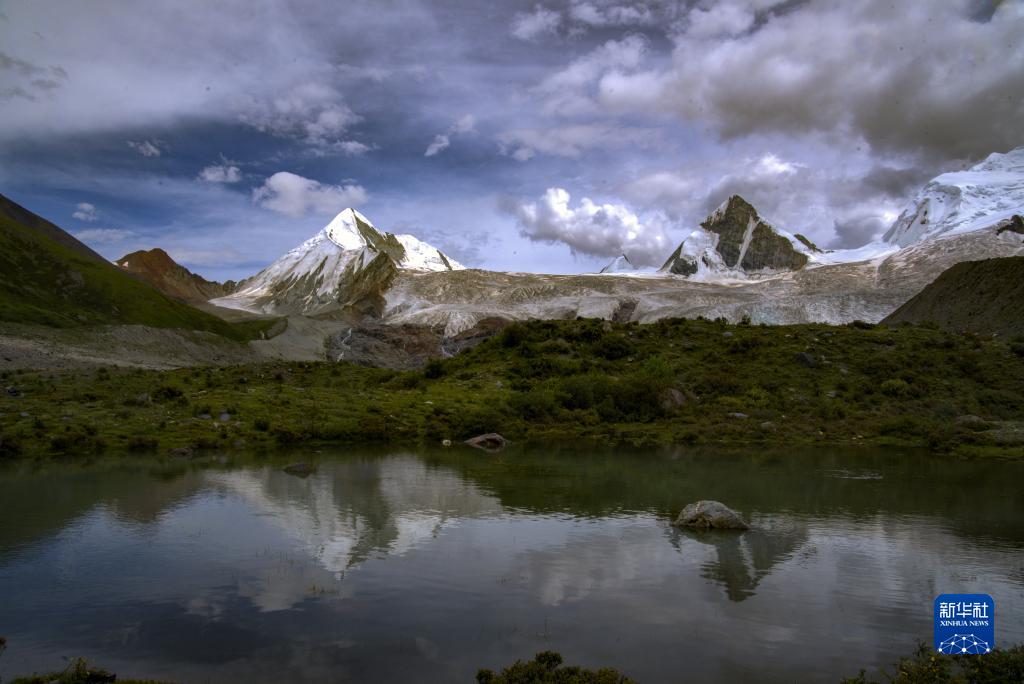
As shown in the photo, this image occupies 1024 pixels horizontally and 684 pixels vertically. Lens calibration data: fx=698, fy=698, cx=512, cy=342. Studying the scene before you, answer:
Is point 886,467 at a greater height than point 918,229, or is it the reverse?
point 918,229

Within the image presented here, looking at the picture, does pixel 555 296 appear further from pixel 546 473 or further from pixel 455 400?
pixel 546 473

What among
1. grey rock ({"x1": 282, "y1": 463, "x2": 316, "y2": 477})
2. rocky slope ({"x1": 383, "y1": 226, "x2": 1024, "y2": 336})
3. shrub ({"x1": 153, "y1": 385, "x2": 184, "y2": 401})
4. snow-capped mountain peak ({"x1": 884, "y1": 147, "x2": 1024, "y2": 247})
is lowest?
grey rock ({"x1": 282, "y1": 463, "x2": 316, "y2": 477})

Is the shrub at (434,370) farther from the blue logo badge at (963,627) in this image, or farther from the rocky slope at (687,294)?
the rocky slope at (687,294)

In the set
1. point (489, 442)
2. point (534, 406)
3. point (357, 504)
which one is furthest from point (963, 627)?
point (534, 406)

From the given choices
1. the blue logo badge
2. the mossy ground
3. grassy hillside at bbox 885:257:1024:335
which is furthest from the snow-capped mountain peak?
the blue logo badge

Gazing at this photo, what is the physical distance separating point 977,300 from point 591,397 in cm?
4396

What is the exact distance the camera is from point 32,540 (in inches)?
510

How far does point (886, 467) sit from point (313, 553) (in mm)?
19732

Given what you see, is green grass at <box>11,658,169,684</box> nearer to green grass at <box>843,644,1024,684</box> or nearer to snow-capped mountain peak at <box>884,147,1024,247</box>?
green grass at <box>843,644,1024,684</box>

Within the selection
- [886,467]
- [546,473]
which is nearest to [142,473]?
[546,473]

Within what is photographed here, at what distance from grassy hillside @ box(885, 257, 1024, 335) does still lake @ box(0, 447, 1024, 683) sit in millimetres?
40606

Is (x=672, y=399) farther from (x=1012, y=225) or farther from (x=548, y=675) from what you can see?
(x=1012, y=225)

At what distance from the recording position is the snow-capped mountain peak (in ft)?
522

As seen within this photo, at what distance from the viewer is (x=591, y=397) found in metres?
36.5
